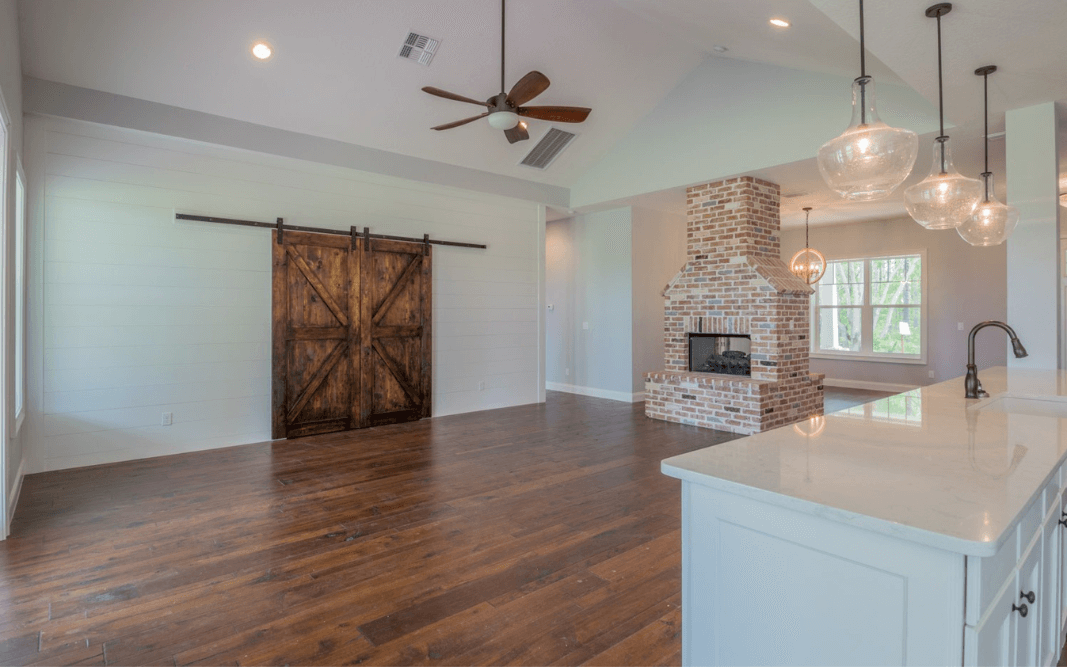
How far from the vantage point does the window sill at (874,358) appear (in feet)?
28.3

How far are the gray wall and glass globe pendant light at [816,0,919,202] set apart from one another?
7279 mm

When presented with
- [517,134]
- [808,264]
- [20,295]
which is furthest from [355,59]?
[808,264]

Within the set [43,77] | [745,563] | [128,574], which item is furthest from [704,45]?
[128,574]

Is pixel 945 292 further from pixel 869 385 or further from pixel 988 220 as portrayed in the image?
pixel 988 220

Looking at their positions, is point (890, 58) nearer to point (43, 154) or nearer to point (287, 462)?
point (287, 462)

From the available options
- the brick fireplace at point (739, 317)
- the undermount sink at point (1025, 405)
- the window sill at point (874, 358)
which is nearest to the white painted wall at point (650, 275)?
the brick fireplace at point (739, 317)

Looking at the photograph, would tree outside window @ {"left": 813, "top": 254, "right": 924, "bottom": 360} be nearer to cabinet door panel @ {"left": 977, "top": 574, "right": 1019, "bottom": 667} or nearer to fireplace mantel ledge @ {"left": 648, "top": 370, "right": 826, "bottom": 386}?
fireplace mantel ledge @ {"left": 648, "top": 370, "right": 826, "bottom": 386}

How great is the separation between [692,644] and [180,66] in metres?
5.48

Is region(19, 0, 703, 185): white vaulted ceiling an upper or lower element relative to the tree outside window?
upper

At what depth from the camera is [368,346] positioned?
6.31 meters

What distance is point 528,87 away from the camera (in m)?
4.33

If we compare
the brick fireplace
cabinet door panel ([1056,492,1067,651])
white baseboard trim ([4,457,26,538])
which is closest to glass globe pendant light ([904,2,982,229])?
cabinet door panel ([1056,492,1067,651])

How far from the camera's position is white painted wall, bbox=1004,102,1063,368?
3.98m

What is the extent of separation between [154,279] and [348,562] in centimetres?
365
